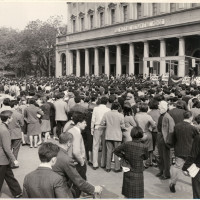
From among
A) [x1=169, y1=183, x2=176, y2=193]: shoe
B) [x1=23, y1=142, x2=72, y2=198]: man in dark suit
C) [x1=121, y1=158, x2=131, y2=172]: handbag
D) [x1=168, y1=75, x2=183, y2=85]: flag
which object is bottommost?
[x1=169, y1=183, x2=176, y2=193]: shoe

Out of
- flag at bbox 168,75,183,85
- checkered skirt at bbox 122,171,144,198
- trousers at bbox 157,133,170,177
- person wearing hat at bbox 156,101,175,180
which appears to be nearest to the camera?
checkered skirt at bbox 122,171,144,198

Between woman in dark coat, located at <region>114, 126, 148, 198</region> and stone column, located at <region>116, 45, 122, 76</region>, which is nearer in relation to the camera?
woman in dark coat, located at <region>114, 126, 148, 198</region>

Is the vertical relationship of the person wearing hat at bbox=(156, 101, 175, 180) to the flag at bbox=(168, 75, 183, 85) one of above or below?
below

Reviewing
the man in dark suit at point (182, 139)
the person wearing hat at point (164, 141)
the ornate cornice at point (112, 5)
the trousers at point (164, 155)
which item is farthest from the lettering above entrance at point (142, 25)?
the man in dark suit at point (182, 139)

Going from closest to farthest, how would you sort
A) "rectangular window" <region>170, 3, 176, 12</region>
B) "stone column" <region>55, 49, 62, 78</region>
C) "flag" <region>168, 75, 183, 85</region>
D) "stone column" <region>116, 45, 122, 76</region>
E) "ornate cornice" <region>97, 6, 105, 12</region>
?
1. "flag" <region>168, 75, 183, 85</region>
2. "rectangular window" <region>170, 3, 176, 12</region>
3. "stone column" <region>116, 45, 122, 76</region>
4. "ornate cornice" <region>97, 6, 105, 12</region>
5. "stone column" <region>55, 49, 62, 78</region>

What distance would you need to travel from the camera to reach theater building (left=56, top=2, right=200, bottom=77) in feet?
95.0

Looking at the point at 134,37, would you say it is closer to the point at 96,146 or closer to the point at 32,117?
the point at 32,117

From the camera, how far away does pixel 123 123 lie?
805cm

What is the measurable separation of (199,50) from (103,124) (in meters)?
25.8

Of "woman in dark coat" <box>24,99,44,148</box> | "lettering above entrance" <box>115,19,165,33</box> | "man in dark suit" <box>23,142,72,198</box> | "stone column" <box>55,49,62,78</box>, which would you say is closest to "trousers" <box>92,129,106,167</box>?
"woman in dark coat" <box>24,99,44,148</box>

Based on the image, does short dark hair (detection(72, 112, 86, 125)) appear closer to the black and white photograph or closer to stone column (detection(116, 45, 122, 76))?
the black and white photograph

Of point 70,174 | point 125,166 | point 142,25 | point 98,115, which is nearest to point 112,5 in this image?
point 142,25

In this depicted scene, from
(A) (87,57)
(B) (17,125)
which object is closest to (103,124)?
(B) (17,125)

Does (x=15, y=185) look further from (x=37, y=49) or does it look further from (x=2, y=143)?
(x=37, y=49)
